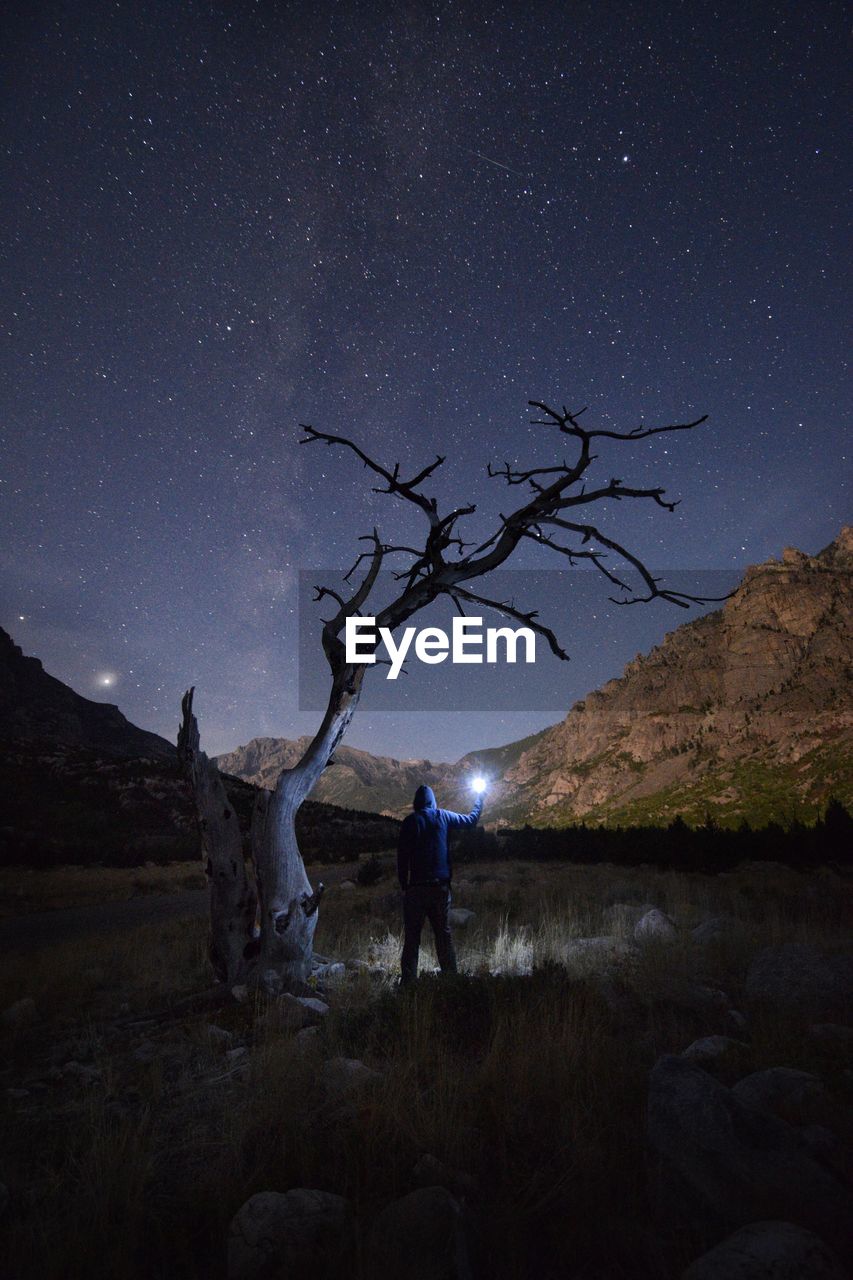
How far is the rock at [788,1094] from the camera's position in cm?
306

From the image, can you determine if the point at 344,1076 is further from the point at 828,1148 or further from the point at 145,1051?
the point at 828,1148

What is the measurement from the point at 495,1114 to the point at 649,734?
192927mm

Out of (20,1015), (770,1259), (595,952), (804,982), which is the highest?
(770,1259)

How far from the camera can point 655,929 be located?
865cm

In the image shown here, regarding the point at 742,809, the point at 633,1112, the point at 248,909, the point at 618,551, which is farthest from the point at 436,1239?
the point at 742,809

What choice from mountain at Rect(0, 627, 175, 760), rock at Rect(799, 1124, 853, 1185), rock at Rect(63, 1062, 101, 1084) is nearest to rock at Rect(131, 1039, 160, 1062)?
rock at Rect(63, 1062, 101, 1084)

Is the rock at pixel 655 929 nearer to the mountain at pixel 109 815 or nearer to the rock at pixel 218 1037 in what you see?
the rock at pixel 218 1037

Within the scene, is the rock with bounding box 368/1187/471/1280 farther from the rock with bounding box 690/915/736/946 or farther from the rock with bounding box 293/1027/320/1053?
the rock with bounding box 690/915/736/946

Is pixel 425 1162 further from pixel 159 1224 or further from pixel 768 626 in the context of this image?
pixel 768 626

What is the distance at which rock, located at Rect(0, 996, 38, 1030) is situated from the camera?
6.61m

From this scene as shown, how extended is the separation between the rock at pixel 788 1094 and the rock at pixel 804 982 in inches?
82.2

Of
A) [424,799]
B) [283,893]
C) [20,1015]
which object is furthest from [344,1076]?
[20,1015]

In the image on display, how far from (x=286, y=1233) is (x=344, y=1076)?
166 cm

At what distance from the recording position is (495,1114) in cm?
331
